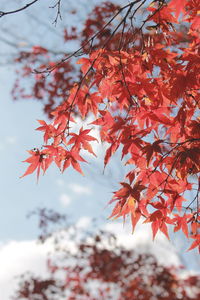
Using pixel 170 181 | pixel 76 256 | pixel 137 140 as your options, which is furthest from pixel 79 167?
pixel 76 256

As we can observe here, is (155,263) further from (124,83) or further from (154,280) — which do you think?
(124,83)

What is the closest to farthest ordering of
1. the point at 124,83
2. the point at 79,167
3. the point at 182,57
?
the point at 182,57, the point at 124,83, the point at 79,167

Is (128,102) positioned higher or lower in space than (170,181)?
higher

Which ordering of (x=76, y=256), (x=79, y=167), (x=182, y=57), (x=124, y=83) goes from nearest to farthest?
(x=182, y=57) < (x=124, y=83) < (x=79, y=167) < (x=76, y=256)

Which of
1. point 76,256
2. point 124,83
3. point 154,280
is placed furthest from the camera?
point 76,256

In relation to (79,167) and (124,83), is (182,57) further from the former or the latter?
(79,167)

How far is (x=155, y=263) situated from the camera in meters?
9.88

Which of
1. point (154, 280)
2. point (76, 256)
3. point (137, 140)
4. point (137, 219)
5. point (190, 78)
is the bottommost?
point (137, 219)

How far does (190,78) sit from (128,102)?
0.49 meters

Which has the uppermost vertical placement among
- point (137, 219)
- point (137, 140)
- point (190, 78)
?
point (190, 78)

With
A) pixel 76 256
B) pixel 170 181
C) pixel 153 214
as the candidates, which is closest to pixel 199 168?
pixel 170 181

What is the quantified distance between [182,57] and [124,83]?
454 mm

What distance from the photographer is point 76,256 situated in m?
10.8

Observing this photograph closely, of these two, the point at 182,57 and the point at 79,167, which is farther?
the point at 79,167
